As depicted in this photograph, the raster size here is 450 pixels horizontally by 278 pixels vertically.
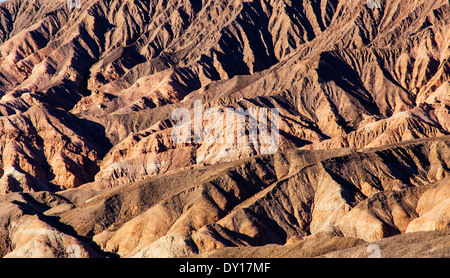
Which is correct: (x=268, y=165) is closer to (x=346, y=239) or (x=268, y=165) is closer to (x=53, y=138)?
(x=346, y=239)

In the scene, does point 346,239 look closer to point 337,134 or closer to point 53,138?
point 337,134

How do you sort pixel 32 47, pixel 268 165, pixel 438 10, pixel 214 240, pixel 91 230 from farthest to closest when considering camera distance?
pixel 32 47, pixel 438 10, pixel 268 165, pixel 91 230, pixel 214 240

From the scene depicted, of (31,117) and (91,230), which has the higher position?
(31,117)

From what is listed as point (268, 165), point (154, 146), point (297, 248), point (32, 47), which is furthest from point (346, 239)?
A: point (32, 47)

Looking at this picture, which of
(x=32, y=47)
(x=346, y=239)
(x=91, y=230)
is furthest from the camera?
(x=32, y=47)
